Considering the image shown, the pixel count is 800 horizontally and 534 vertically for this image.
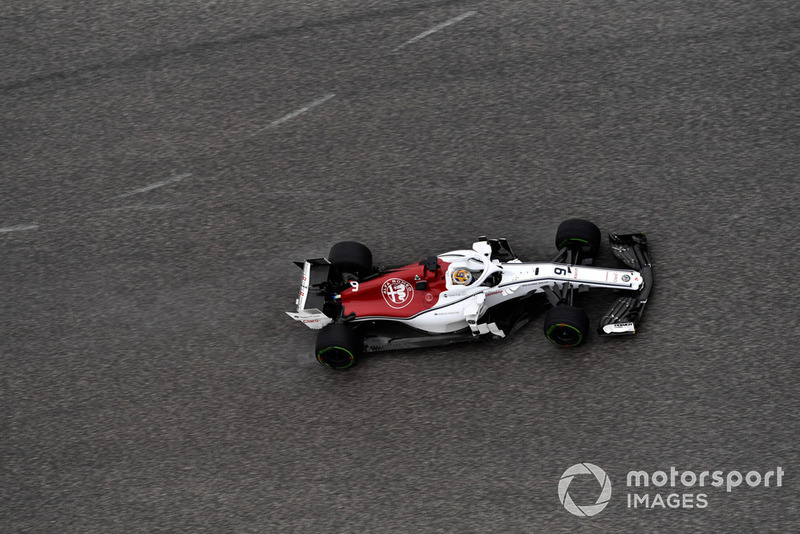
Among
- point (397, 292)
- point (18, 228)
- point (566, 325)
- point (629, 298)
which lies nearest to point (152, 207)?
point (18, 228)

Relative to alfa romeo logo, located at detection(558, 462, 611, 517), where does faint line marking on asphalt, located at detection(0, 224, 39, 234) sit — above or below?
above

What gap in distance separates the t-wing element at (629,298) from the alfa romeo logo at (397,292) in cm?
206

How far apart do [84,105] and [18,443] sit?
4835 millimetres

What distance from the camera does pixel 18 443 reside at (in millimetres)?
9867

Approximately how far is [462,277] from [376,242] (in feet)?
5.63

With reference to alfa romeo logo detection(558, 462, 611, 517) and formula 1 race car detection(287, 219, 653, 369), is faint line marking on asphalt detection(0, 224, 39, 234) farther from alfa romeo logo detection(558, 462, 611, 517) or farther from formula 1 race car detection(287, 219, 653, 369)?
alfa romeo logo detection(558, 462, 611, 517)

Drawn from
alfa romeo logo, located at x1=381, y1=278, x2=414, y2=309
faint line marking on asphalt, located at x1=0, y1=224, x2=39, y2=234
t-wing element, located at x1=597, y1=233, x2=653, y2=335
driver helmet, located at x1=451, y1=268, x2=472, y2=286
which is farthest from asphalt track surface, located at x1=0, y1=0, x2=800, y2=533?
driver helmet, located at x1=451, y1=268, x2=472, y2=286

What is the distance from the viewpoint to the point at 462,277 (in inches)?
353

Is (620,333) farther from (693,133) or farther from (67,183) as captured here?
(67,183)

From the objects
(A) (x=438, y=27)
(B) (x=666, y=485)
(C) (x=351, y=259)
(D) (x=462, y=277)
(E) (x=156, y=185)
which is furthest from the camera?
(A) (x=438, y=27)

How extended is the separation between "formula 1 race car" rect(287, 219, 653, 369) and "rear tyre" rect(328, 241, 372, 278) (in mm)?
13

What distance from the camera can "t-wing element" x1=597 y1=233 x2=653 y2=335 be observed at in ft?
29.5

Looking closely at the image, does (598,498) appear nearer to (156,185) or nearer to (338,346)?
(338,346)

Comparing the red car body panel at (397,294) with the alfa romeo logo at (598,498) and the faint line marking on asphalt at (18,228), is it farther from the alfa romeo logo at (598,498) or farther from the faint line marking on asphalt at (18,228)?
the faint line marking on asphalt at (18,228)
